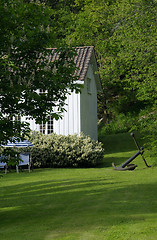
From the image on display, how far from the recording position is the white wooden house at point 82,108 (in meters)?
27.3

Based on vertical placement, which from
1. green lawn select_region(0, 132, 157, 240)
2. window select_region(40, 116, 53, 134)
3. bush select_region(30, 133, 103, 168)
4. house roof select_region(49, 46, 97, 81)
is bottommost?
green lawn select_region(0, 132, 157, 240)

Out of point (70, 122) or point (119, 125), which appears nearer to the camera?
point (70, 122)

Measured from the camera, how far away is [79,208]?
35.1 ft

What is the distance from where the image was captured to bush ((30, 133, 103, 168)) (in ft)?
80.8

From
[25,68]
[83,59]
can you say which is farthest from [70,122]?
[25,68]

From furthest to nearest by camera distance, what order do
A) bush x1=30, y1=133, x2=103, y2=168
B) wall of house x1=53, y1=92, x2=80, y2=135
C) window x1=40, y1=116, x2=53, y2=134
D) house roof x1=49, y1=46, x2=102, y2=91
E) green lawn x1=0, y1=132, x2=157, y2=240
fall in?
house roof x1=49, y1=46, x2=102, y2=91 < window x1=40, y1=116, x2=53, y2=134 < wall of house x1=53, y1=92, x2=80, y2=135 < bush x1=30, y1=133, x2=103, y2=168 < green lawn x1=0, y1=132, x2=157, y2=240

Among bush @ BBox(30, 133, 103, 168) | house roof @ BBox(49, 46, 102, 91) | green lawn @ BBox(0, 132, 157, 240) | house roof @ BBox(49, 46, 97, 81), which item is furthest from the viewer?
house roof @ BBox(49, 46, 97, 81)

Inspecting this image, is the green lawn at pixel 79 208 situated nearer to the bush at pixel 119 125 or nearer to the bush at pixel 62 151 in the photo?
the bush at pixel 62 151

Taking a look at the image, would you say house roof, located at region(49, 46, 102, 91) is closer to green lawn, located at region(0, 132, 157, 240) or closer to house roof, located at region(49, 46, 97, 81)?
house roof, located at region(49, 46, 97, 81)

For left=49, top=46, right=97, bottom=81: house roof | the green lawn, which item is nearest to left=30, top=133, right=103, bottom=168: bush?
left=49, top=46, right=97, bottom=81: house roof

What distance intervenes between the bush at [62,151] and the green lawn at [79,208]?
653 cm

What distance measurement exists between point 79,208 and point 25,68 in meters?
3.63

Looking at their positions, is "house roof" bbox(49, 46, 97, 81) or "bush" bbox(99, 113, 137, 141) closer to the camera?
"house roof" bbox(49, 46, 97, 81)

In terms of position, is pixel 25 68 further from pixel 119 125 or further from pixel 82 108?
pixel 119 125
